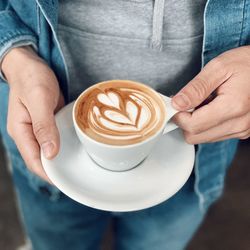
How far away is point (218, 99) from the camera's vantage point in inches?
23.4

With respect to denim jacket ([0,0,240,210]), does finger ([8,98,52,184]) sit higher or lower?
lower

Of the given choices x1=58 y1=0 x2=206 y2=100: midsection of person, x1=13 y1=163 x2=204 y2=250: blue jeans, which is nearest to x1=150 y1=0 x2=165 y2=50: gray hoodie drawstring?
x1=58 y1=0 x2=206 y2=100: midsection of person

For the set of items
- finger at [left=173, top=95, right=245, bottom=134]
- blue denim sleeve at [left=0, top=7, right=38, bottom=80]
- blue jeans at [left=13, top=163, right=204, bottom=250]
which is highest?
blue denim sleeve at [left=0, top=7, right=38, bottom=80]

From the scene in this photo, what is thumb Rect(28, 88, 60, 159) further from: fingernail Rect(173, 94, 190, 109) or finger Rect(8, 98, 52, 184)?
fingernail Rect(173, 94, 190, 109)

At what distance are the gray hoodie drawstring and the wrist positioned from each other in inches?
6.7

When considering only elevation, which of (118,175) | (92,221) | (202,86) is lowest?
(92,221)

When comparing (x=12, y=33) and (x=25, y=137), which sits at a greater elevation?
(x=12, y=33)

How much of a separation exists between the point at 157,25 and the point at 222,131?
0.54 ft

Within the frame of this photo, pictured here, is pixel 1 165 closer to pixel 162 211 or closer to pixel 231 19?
pixel 162 211

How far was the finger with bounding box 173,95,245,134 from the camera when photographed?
0.59m

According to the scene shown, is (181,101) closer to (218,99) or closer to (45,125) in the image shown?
(218,99)

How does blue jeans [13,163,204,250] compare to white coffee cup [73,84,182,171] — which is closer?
white coffee cup [73,84,182,171]

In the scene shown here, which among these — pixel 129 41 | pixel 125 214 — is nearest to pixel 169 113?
pixel 129 41

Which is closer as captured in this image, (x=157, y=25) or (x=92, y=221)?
(x=157, y=25)
